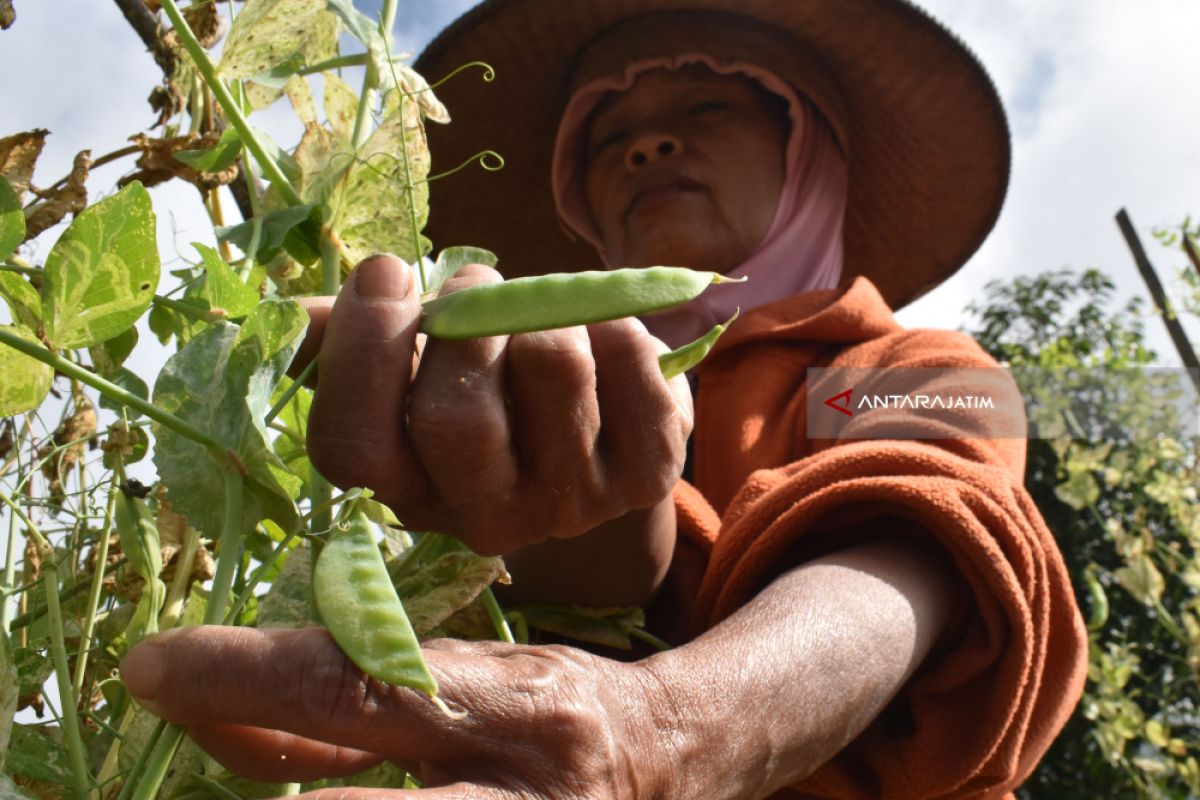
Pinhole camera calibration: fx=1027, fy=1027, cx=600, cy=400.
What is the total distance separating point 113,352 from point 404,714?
0.78ft

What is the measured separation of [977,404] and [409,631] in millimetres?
640

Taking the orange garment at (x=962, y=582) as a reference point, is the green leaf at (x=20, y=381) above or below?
above

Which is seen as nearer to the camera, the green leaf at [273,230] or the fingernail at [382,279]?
the fingernail at [382,279]

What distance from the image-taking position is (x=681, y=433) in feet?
1.35

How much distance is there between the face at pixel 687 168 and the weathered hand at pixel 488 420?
70 cm

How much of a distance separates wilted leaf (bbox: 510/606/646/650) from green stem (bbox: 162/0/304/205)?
0.30m

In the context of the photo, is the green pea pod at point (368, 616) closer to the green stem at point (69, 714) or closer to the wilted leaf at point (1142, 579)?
the green stem at point (69, 714)

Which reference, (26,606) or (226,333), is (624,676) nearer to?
(226,333)

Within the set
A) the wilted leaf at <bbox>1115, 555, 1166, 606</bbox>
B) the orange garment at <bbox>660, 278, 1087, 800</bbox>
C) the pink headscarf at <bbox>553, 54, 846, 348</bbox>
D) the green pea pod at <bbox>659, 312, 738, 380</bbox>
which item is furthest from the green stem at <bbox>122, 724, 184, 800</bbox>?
the wilted leaf at <bbox>1115, 555, 1166, 606</bbox>

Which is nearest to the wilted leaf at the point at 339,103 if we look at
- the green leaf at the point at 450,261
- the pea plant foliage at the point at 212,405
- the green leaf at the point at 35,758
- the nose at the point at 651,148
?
the pea plant foliage at the point at 212,405

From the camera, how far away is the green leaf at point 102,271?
1.12ft

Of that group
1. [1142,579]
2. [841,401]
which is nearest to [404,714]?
[841,401]

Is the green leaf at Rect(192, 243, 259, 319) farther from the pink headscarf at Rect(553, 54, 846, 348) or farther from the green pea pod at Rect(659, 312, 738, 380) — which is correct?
the pink headscarf at Rect(553, 54, 846, 348)

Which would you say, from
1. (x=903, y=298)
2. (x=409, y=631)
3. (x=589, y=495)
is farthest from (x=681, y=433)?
(x=903, y=298)
